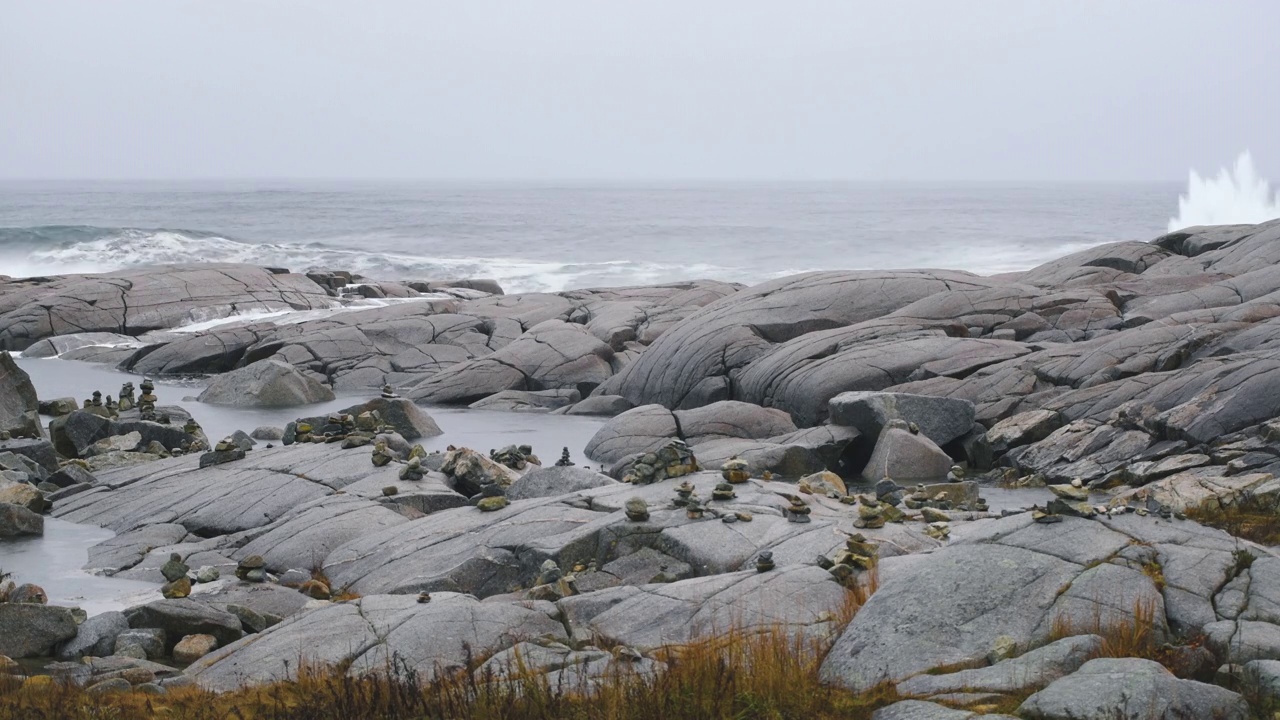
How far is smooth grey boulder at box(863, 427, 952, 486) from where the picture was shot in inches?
709

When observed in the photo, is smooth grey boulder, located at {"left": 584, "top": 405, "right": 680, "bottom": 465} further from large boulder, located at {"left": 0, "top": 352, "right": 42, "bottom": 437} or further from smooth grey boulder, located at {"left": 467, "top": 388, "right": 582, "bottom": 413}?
large boulder, located at {"left": 0, "top": 352, "right": 42, "bottom": 437}

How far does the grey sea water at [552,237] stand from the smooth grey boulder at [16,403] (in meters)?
38.5

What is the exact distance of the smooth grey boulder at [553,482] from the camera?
1359 cm

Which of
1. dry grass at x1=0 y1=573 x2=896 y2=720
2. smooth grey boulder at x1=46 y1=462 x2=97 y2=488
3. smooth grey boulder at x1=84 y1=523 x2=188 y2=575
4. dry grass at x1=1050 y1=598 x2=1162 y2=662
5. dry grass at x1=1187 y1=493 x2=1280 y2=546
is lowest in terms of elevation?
smooth grey boulder at x1=46 y1=462 x2=97 y2=488

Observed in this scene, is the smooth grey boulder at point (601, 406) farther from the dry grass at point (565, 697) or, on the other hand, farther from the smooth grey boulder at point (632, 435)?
the dry grass at point (565, 697)

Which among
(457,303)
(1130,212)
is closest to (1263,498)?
(457,303)

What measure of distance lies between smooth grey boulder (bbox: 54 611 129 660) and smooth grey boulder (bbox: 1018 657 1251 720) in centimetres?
758

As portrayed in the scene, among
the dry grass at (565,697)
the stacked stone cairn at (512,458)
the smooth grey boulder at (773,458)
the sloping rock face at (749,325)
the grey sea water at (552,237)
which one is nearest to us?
→ the dry grass at (565,697)

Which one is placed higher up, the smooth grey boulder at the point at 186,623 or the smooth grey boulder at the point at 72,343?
the smooth grey boulder at the point at 186,623

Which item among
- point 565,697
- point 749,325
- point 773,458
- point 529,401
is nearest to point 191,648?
point 565,697

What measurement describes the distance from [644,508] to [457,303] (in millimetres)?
26292

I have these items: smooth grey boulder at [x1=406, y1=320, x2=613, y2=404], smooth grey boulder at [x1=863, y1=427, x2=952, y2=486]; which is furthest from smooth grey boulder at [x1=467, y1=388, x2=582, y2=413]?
smooth grey boulder at [x1=863, y1=427, x2=952, y2=486]

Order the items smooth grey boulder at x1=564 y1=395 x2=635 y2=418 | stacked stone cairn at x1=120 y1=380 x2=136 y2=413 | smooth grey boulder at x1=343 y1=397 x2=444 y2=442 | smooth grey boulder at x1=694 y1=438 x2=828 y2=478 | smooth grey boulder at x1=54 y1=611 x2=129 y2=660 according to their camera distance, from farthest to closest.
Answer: smooth grey boulder at x1=564 y1=395 x2=635 y2=418
stacked stone cairn at x1=120 y1=380 x2=136 y2=413
smooth grey boulder at x1=343 y1=397 x2=444 y2=442
smooth grey boulder at x1=694 y1=438 x2=828 y2=478
smooth grey boulder at x1=54 y1=611 x2=129 y2=660

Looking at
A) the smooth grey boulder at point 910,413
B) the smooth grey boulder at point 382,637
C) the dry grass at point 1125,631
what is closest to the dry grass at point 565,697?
the smooth grey boulder at point 382,637
